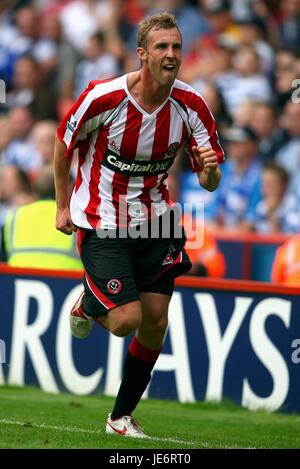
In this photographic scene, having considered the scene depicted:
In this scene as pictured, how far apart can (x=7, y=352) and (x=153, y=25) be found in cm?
381

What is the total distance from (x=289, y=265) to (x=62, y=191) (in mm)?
3499

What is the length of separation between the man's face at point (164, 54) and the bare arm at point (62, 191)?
0.74m

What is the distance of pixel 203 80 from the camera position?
1473cm

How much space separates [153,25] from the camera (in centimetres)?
701

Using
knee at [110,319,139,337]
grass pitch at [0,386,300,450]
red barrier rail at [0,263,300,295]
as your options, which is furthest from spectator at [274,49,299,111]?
knee at [110,319,139,337]

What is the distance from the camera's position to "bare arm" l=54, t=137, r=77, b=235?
7238 mm

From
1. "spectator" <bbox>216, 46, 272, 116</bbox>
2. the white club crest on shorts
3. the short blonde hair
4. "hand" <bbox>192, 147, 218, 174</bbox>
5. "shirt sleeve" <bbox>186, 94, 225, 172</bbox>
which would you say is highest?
the short blonde hair

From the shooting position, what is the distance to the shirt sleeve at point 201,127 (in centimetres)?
726

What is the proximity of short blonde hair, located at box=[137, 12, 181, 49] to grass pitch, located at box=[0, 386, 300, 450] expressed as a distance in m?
2.29

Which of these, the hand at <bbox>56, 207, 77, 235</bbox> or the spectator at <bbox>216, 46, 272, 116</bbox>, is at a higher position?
the spectator at <bbox>216, 46, 272, 116</bbox>

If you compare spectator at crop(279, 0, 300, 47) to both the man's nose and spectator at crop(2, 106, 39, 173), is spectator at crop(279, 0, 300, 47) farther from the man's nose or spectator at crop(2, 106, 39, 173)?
the man's nose

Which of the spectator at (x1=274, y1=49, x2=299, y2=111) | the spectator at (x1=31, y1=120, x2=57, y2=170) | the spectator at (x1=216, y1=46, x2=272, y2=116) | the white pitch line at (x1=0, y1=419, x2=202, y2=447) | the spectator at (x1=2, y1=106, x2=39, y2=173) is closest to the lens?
the white pitch line at (x1=0, y1=419, x2=202, y2=447)

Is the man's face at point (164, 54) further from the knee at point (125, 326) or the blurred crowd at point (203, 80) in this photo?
the blurred crowd at point (203, 80)

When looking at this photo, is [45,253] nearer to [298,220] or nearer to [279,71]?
[298,220]
